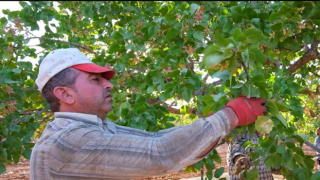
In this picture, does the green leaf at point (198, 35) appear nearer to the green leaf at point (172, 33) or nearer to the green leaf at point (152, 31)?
the green leaf at point (172, 33)

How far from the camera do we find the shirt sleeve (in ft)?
4.16

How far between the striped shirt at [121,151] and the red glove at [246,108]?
41 mm

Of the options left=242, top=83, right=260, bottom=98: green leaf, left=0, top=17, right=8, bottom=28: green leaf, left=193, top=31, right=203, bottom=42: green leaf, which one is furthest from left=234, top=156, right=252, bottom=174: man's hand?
left=0, top=17, right=8, bottom=28: green leaf

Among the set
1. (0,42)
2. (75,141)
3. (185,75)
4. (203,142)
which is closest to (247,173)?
(185,75)

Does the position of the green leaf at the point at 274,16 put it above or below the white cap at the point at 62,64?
above

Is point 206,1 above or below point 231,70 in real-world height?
above

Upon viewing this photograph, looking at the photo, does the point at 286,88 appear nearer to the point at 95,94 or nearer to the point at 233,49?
the point at 233,49

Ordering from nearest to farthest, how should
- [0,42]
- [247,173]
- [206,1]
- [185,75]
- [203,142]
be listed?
[203,142]
[247,173]
[185,75]
[0,42]
[206,1]

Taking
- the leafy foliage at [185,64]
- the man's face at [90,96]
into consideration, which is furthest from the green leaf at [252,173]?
the man's face at [90,96]

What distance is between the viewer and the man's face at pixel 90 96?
1643 millimetres

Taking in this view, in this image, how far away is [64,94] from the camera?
167 cm

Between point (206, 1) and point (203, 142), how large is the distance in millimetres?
2949

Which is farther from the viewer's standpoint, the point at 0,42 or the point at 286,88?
the point at 0,42

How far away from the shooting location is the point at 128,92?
125 inches
